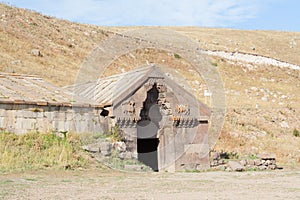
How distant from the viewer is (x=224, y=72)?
42250mm

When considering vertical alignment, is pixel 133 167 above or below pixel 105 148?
below

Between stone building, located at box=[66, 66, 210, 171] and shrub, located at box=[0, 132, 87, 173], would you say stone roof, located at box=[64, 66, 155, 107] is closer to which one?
stone building, located at box=[66, 66, 210, 171]

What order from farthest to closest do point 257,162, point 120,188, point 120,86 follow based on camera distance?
point 257,162
point 120,86
point 120,188

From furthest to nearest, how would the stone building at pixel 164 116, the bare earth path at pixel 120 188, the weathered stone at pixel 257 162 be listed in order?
1. the weathered stone at pixel 257 162
2. the stone building at pixel 164 116
3. the bare earth path at pixel 120 188

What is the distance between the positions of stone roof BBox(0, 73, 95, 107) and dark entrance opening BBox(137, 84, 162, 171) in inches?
76.5

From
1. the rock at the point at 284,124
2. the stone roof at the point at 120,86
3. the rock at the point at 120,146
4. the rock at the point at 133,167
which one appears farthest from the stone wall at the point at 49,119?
the rock at the point at 284,124

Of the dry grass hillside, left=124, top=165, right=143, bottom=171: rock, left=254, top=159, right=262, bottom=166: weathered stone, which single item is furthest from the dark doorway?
the dry grass hillside

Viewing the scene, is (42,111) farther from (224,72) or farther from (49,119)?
(224,72)

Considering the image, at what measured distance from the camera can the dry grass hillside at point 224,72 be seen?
77.8 ft

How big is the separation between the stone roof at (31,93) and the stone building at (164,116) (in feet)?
2.83

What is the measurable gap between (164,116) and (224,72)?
28.2 meters

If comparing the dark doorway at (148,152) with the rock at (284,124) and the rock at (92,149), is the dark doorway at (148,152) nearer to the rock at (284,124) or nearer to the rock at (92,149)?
the rock at (92,149)

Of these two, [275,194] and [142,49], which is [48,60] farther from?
[275,194]

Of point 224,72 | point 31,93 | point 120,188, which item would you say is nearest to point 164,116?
point 31,93
